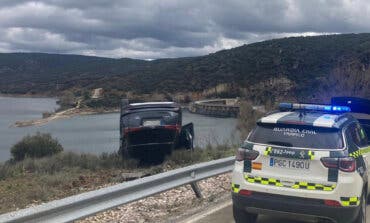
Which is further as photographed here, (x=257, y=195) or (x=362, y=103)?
(x=362, y=103)

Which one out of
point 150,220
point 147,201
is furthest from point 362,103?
point 150,220

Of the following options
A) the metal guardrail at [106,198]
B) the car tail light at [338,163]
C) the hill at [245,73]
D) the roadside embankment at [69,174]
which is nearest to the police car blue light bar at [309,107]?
the car tail light at [338,163]

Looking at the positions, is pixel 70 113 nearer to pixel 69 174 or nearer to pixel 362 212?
pixel 69 174

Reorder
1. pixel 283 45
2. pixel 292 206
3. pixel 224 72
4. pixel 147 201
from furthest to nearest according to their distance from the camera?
1. pixel 224 72
2. pixel 283 45
3. pixel 147 201
4. pixel 292 206

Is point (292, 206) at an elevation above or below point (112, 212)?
above

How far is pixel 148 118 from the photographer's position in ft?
45.9

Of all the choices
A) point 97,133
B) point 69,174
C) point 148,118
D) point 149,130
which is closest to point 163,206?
point 69,174

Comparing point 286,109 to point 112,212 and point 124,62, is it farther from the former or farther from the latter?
point 124,62

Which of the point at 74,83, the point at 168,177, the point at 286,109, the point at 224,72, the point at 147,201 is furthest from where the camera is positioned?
the point at 74,83

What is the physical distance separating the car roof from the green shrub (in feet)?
43.6

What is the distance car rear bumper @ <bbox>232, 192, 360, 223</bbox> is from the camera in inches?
241

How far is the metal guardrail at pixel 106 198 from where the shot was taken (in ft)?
17.5

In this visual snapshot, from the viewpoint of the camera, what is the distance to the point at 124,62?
168 m

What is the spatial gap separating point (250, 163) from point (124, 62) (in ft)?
535
